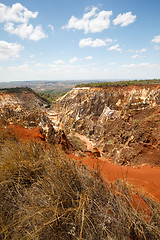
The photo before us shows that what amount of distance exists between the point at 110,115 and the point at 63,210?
2300 cm

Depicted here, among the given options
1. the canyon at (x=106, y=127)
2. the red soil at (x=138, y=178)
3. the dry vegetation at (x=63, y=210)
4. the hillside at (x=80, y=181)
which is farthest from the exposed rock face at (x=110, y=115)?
the dry vegetation at (x=63, y=210)

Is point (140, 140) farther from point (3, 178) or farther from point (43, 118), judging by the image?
point (43, 118)

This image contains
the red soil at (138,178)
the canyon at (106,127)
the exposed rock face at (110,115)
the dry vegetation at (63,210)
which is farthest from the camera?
the exposed rock face at (110,115)

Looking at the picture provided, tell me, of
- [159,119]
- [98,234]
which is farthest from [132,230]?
[159,119]

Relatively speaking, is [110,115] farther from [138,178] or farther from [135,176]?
[138,178]

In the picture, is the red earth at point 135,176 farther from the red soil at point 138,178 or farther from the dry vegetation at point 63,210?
the dry vegetation at point 63,210

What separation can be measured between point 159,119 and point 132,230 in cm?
980

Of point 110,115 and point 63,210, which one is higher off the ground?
point 63,210

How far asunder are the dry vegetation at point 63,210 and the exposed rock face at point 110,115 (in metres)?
7.93

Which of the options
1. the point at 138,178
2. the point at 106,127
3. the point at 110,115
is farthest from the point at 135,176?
the point at 110,115

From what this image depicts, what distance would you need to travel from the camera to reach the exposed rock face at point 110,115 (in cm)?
971

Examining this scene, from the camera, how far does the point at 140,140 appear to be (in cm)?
923

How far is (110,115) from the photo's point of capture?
23.5 m

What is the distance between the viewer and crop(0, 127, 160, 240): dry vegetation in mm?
1382
